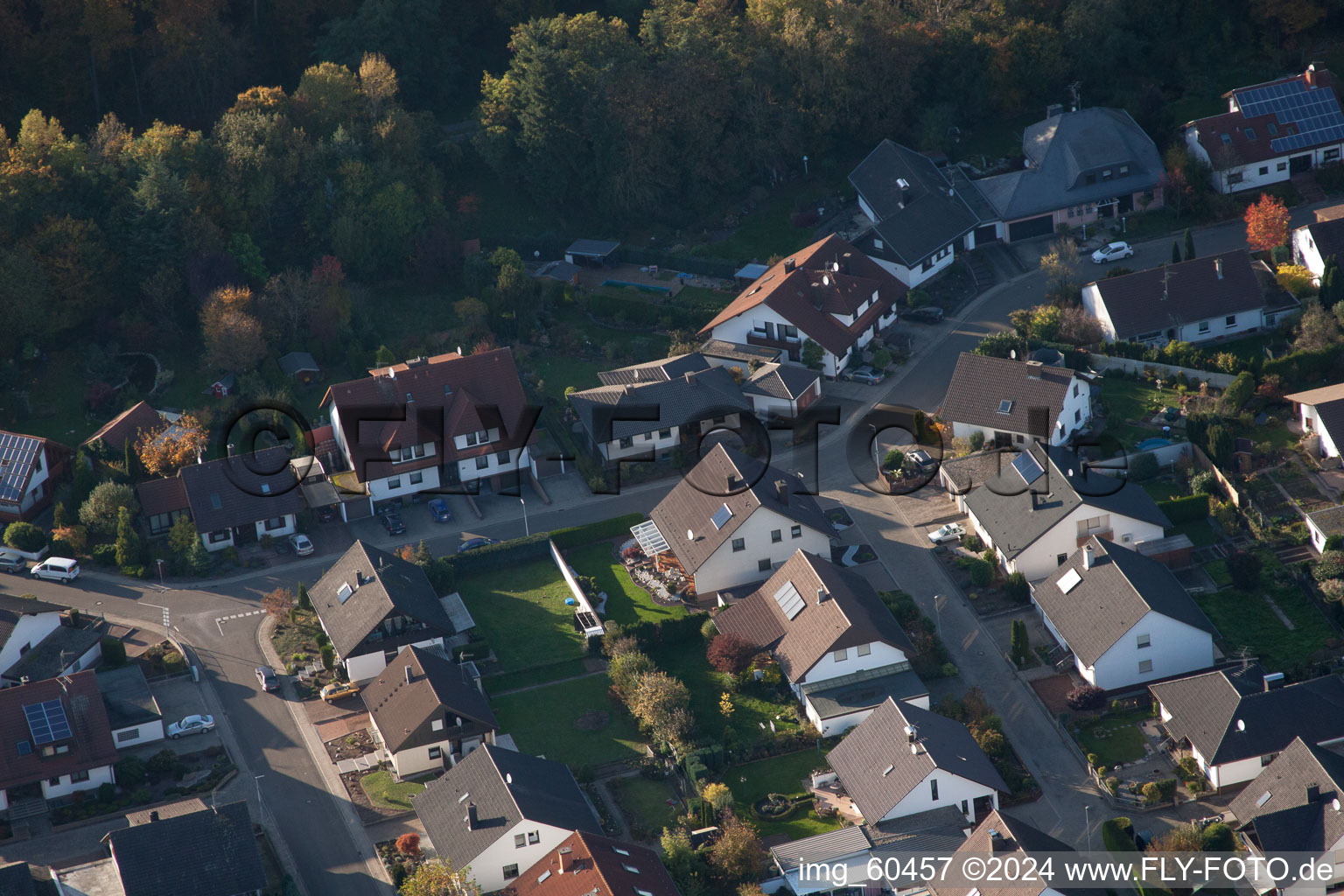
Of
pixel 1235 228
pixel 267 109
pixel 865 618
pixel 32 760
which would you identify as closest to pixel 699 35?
pixel 267 109

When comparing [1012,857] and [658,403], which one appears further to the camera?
[658,403]

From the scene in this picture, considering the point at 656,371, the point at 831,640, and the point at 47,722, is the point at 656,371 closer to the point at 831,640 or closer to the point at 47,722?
the point at 831,640

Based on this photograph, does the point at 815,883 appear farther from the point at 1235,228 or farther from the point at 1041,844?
the point at 1235,228

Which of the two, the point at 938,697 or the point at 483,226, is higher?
the point at 483,226

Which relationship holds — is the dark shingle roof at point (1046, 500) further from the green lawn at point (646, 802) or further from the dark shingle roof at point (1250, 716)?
the green lawn at point (646, 802)

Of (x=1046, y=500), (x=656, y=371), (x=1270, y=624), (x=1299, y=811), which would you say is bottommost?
(x=1299, y=811)

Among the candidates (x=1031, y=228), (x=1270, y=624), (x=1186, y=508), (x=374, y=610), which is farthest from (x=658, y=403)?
(x=1270, y=624)

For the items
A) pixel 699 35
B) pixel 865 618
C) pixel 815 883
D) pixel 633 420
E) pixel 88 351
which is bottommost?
A: pixel 815 883
